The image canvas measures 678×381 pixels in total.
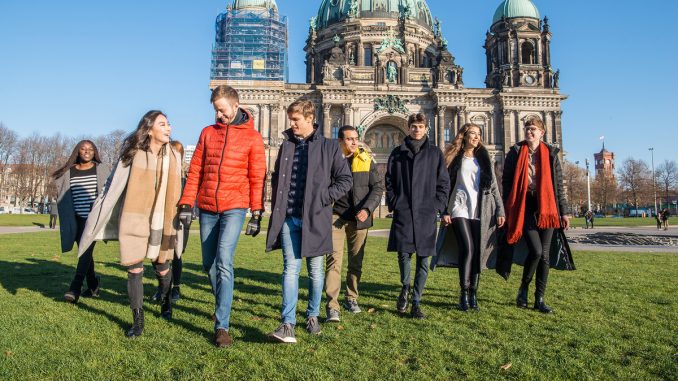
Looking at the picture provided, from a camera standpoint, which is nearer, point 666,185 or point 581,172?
point 666,185

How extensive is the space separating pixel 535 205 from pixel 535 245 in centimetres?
47

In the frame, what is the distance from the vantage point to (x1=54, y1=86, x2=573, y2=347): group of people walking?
4.21m

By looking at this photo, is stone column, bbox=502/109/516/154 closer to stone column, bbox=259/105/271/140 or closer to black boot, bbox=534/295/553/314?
stone column, bbox=259/105/271/140

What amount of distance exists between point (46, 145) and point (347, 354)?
6788 cm

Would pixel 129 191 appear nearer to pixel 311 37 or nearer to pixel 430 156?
pixel 430 156

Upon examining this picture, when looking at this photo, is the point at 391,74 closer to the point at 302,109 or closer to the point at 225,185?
the point at 302,109

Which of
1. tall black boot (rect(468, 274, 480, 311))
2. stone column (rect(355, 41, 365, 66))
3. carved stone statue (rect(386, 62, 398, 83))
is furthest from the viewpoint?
stone column (rect(355, 41, 365, 66))

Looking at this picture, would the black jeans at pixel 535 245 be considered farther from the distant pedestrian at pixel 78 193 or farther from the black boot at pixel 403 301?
the distant pedestrian at pixel 78 193

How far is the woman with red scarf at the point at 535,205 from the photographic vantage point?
5.37m

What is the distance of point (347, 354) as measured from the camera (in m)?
3.63

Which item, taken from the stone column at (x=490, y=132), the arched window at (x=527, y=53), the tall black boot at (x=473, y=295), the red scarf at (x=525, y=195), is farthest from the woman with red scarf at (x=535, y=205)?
the arched window at (x=527, y=53)

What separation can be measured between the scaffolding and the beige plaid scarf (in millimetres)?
43965

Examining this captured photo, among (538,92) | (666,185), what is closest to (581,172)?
(666,185)


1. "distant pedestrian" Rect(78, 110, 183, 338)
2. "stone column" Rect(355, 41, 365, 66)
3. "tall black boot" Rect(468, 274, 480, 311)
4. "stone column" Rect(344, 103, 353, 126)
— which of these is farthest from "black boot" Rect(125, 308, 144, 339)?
"stone column" Rect(355, 41, 365, 66)
